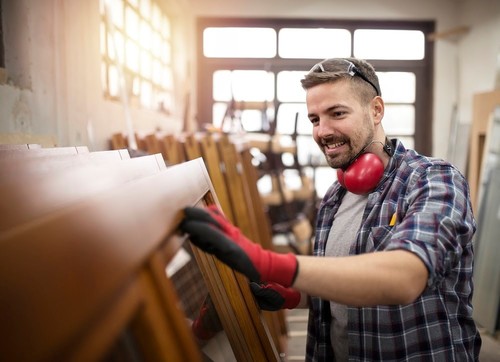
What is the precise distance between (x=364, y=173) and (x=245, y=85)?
5359mm

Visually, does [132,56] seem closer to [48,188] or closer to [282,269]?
[282,269]

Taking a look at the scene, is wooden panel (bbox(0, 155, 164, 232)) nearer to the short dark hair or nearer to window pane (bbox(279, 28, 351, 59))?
the short dark hair

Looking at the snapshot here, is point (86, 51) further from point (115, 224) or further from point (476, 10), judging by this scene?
point (476, 10)

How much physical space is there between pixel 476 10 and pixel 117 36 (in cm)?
478

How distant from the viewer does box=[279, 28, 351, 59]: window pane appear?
6879 mm

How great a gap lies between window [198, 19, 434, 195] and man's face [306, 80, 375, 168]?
494cm

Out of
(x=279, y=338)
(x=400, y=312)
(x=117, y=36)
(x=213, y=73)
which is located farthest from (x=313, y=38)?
(x=400, y=312)

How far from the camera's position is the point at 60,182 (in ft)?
2.14

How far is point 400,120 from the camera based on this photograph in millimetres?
7059

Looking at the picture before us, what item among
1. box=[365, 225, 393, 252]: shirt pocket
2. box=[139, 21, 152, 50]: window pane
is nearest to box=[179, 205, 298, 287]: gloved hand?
box=[365, 225, 393, 252]: shirt pocket

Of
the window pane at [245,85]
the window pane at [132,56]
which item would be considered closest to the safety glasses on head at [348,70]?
the window pane at [132,56]

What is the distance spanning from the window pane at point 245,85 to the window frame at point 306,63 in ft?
0.25

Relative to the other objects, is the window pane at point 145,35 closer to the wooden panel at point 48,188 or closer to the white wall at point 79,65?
the white wall at point 79,65

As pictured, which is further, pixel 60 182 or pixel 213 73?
pixel 213 73
